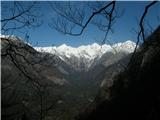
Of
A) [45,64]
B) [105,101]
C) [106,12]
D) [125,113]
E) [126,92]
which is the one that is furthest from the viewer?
[105,101]

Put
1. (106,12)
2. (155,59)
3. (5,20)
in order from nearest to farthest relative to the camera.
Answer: (106,12) < (5,20) < (155,59)

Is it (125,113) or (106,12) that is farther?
(125,113)

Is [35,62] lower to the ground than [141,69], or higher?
lower

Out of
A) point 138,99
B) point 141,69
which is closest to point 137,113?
point 138,99

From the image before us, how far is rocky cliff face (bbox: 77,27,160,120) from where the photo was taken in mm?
27938

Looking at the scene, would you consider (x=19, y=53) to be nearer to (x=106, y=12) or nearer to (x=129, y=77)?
(x=106, y=12)

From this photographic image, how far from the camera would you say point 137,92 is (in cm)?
3192

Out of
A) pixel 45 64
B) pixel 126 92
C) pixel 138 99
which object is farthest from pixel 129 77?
pixel 45 64

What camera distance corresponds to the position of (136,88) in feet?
106

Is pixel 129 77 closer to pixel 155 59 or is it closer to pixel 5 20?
pixel 155 59

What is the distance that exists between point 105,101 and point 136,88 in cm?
777

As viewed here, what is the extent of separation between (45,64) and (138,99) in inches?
919

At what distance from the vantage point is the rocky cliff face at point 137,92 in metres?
27.9

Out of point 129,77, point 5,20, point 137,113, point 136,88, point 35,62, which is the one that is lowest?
point 35,62
